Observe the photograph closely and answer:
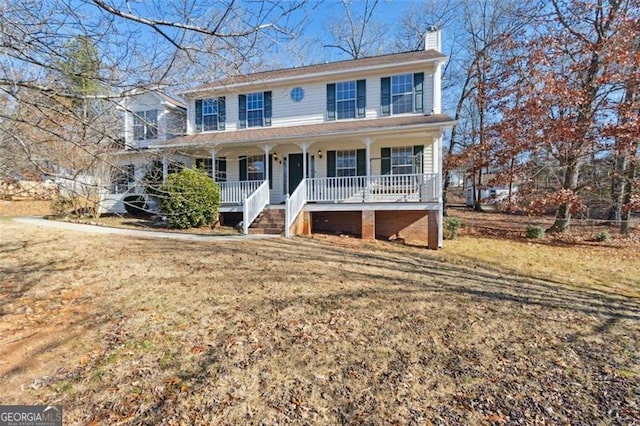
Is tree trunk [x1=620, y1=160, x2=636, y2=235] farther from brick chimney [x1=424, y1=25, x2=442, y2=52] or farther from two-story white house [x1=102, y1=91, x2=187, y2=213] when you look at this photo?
two-story white house [x1=102, y1=91, x2=187, y2=213]

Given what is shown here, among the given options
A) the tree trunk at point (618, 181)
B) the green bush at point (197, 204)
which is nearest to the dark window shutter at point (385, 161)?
the green bush at point (197, 204)

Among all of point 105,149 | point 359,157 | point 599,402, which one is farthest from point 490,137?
point 105,149

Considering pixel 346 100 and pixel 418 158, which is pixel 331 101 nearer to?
pixel 346 100

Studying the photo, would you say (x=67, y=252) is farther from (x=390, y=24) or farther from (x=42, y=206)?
(x=390, y=24)

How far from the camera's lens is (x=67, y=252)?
7219mm

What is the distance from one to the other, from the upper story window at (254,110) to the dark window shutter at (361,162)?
170 inches

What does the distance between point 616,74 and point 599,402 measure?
1411 cm

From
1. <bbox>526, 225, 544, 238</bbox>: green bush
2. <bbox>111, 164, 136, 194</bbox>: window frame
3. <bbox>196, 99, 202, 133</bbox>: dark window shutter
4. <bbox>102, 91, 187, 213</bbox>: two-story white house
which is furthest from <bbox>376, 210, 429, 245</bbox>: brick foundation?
<bbox>111, 164, 136, 194</bbox>: window frame

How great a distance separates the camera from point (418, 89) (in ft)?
42.3

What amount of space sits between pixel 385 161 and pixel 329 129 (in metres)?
2.56

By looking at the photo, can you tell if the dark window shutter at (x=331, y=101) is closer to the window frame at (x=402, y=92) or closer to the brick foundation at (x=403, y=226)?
the window frame at (x=402, y=92)

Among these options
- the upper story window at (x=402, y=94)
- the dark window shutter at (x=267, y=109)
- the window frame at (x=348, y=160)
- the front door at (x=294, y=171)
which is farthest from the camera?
the dark window shutter at (x=267, y=109)

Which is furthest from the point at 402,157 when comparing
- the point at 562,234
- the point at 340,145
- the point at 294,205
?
the point at 562,234

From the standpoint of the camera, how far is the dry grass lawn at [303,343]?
277cm
